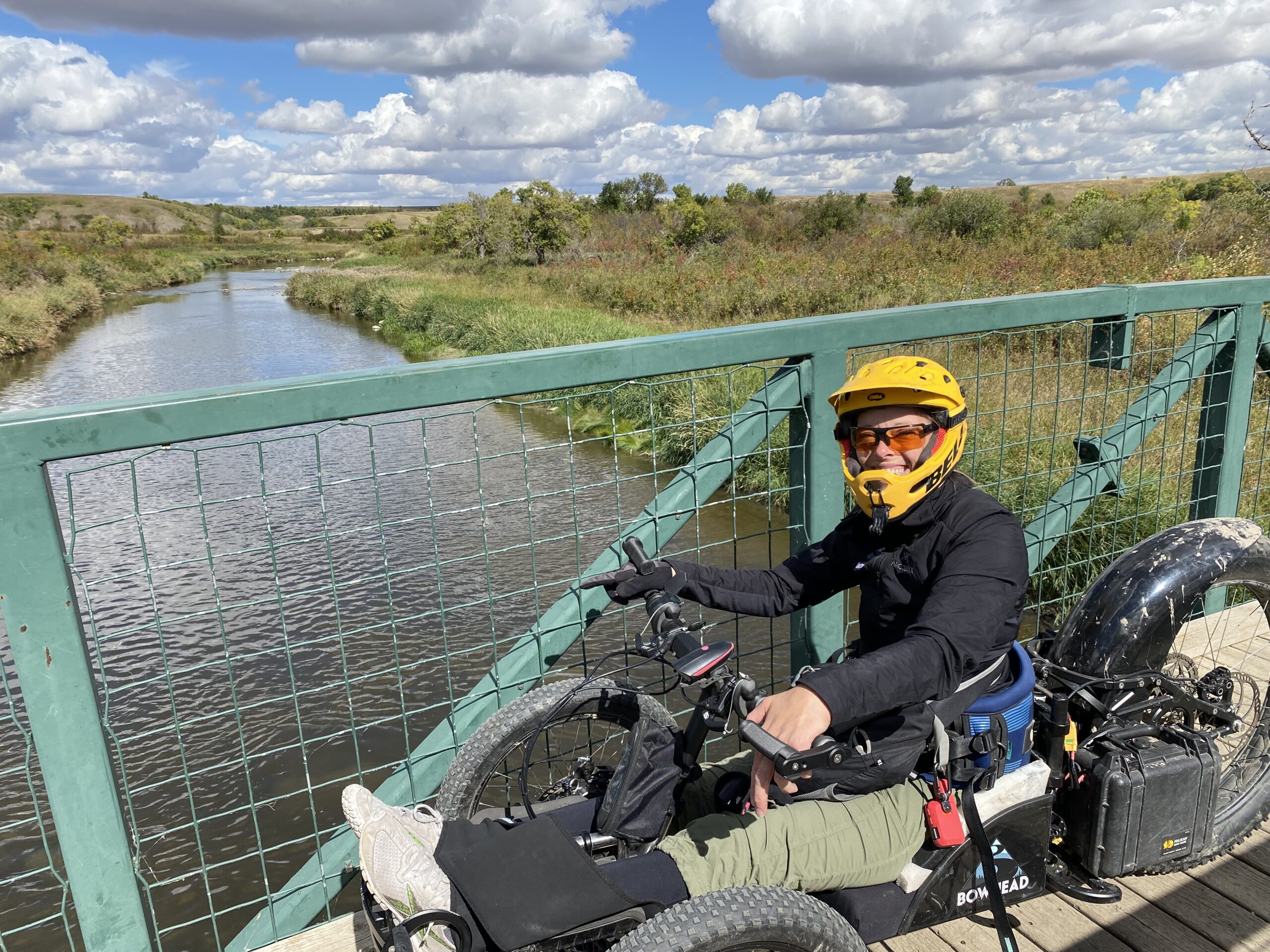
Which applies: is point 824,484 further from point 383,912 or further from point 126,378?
point 126,378

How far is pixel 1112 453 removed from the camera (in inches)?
127

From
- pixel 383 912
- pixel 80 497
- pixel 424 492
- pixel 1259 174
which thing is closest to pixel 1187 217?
pixel 1259 174

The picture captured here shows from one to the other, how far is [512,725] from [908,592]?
3.31ft

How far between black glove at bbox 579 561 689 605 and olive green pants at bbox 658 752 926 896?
0.52 metres

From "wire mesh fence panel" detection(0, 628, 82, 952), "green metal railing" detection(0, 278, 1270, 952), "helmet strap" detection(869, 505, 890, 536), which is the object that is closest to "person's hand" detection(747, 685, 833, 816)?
"helmet strap" detection(869, 505, 890, 536)

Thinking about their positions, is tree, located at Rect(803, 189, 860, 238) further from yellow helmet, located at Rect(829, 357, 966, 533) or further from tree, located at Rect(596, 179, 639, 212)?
yellow helmet, located at Rect(829, 357, 966, 533)

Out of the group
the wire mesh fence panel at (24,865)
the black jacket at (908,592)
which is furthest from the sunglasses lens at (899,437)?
the wire mesh fence panel at (24,865)

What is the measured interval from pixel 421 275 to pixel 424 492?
98.6ft

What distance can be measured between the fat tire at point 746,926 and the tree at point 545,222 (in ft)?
114

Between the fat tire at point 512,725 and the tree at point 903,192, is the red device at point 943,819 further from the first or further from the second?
the tree at point 903,192

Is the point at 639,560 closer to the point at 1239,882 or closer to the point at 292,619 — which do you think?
the point at 1239,882

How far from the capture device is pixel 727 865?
186cm

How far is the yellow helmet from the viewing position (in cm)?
188

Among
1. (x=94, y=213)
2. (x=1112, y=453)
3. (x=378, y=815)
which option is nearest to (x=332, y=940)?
(x=378, y=815)
